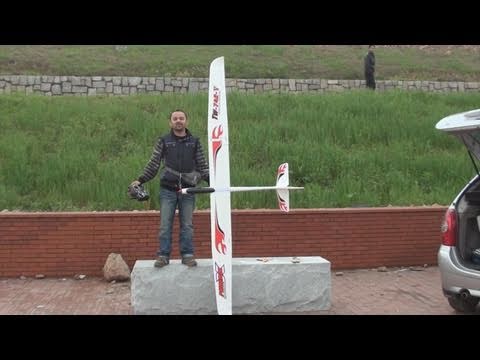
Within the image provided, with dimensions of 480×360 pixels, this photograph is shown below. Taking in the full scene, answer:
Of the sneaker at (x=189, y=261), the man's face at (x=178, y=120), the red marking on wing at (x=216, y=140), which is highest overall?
the man's face at (x=178, y=120)

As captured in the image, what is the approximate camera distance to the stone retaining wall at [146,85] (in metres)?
18.4

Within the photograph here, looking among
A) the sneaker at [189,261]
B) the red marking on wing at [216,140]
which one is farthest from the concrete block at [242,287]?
the red marking on wing at [216,140]

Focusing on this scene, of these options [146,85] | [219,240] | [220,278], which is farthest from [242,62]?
[220,278]

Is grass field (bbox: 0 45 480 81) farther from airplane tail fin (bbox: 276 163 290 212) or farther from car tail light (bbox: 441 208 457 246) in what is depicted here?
car tail light (bbox: 441 208 457 246)

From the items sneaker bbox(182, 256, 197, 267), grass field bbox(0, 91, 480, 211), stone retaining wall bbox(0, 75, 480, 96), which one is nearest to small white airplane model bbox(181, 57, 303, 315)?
sneaker bbox(182, 256, 197, 267)

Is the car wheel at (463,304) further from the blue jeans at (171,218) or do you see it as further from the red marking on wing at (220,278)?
the blue jeans at (171,218)

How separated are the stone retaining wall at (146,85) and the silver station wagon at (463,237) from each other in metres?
12.1

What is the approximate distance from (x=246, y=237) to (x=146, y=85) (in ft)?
36.5

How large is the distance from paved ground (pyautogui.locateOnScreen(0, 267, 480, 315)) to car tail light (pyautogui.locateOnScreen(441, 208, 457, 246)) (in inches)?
37.5

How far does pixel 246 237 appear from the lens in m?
8.98

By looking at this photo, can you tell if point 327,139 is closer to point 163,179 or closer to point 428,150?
point 428,150

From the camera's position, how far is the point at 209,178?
6820 mm

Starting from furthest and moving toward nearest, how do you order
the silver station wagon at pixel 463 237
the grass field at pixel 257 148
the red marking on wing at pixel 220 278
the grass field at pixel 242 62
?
the grass field at pixel 242 62 → the grass field at pixel 257 148 → the red marking on wing at pixel 220 278 → the silver station wagon at pixel 463 237

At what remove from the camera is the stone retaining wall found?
60.4 ft
